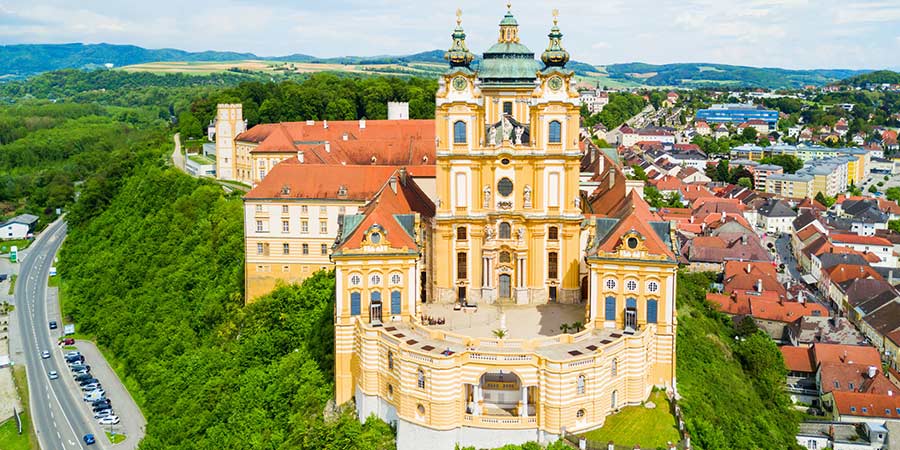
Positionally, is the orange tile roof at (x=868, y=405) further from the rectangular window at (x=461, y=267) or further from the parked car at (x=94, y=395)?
the parked car at (x=94, y=395)

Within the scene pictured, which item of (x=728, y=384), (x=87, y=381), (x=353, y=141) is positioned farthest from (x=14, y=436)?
(x=728, y=384)

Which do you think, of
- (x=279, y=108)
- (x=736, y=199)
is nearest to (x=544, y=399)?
(x=279, y=108)

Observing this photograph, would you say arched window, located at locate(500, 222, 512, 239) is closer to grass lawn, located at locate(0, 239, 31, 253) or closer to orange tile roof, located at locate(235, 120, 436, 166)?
orange tile roof, located at locate(235, 120, 436, 166)

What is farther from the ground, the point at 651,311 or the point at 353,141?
the point at 353,141

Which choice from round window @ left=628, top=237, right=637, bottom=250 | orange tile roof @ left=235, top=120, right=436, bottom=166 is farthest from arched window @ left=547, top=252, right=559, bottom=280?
orange tile roof @ left=235, top=120, right=436, bottom=166

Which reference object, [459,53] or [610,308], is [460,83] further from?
[610,308]

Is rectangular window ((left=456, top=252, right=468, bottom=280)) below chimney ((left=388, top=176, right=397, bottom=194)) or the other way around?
below

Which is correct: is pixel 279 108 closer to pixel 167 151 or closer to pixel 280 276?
pixel 167 151
